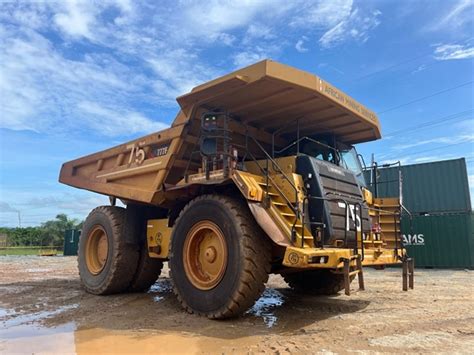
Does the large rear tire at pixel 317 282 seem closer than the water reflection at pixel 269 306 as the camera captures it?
No

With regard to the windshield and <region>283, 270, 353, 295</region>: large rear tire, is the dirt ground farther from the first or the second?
the windshield

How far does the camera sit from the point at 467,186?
1716 centimetres

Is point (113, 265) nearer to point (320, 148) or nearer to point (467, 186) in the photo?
point (320, 148)

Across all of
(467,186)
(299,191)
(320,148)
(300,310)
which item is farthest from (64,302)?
(467,186)

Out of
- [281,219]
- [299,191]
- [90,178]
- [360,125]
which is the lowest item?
[281,219]

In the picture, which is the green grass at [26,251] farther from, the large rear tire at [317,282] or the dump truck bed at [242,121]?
the large rear tire at [317,282]

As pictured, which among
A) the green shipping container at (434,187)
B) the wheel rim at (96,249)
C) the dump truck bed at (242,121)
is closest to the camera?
the dump truck bed at (242,121)

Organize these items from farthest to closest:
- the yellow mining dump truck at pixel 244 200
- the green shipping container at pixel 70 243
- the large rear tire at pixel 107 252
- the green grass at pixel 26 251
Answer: the green grass at pixel 26 251
the green shipping container at pixel 70 243
the large rear tire at pixel 107 252
the yellow mining dump truck at pixel 244 200

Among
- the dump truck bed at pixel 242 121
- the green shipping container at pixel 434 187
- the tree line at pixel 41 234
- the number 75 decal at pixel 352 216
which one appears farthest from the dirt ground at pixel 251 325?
the tree line at pixel 41 234

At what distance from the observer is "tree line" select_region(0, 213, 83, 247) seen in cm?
4741

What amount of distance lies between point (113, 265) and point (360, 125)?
4.95 m

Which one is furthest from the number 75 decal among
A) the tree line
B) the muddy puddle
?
the tree line

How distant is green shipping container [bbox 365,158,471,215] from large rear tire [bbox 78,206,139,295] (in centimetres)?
1177

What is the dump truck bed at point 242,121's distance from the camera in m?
5.63
